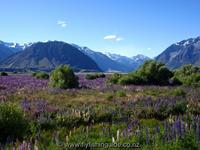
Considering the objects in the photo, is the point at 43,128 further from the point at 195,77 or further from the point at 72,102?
the point at 195,77

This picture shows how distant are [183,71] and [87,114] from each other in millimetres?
33627

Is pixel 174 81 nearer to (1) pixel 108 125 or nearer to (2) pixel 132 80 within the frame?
(2) pixel 132 80

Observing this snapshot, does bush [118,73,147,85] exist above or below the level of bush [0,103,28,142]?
above

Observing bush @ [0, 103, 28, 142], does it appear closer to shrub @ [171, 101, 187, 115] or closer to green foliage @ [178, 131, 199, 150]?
green foliage @ [178, 131, 199, 150]

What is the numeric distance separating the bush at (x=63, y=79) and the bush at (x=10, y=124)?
66.0ft

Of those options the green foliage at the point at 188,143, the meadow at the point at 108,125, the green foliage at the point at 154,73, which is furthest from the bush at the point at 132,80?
the green foliage at the point at 188,143

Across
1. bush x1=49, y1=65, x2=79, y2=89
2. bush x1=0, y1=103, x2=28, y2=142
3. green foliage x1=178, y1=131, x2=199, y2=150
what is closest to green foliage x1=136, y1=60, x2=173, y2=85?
bush x1=49, y1=65, x2=79, y2=89

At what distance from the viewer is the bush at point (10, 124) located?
11891mm

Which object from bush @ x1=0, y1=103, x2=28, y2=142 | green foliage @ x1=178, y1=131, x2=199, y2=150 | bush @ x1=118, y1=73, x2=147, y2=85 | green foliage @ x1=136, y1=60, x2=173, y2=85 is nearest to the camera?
green foliage @ x1=178, y1=131, x2=199, y2=150

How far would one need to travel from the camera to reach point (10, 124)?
12.0 metres

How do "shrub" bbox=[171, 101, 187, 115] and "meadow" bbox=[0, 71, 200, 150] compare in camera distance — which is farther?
"shrub" bbox=[171, 101, 187, 115]

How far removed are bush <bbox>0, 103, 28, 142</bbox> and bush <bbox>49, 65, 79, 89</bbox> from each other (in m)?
20.1

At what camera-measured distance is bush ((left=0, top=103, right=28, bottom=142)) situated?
39.0 feet

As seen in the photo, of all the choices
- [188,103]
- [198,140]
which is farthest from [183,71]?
[198,140]
